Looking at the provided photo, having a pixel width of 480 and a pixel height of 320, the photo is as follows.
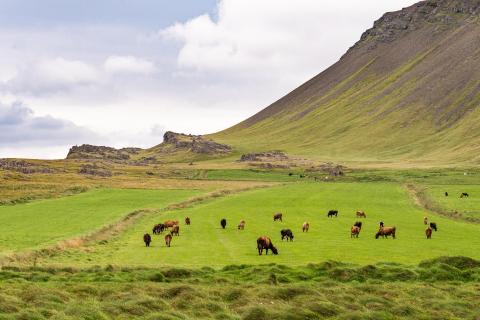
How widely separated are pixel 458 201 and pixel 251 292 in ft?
201

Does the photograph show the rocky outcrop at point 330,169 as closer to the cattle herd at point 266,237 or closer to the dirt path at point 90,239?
the dirt path at point 90,239

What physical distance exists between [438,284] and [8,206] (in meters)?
64.7

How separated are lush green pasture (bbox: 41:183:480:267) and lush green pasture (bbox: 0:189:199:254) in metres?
3.88

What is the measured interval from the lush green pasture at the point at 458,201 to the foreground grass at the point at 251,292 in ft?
117

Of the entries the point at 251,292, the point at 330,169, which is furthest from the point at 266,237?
the point at 330,169

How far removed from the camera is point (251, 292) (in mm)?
25953

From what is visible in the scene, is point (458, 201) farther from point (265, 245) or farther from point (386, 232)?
point (265, 245)

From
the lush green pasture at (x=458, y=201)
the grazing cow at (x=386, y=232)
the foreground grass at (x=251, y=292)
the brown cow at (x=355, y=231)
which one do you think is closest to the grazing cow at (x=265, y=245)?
the foreground grass at (x=251, y=292)

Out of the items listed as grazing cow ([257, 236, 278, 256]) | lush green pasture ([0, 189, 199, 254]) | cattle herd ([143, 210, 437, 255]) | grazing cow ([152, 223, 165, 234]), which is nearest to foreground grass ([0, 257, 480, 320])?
grazing cow ([257, 236, 278, 256])

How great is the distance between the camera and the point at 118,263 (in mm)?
35875

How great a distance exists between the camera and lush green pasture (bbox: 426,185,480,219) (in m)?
67.7

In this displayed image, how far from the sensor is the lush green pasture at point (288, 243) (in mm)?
37969

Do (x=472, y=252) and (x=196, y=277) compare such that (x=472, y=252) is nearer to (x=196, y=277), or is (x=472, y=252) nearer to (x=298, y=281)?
(x=298, y=281)

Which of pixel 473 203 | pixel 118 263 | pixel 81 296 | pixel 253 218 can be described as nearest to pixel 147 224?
pixel 253 218
